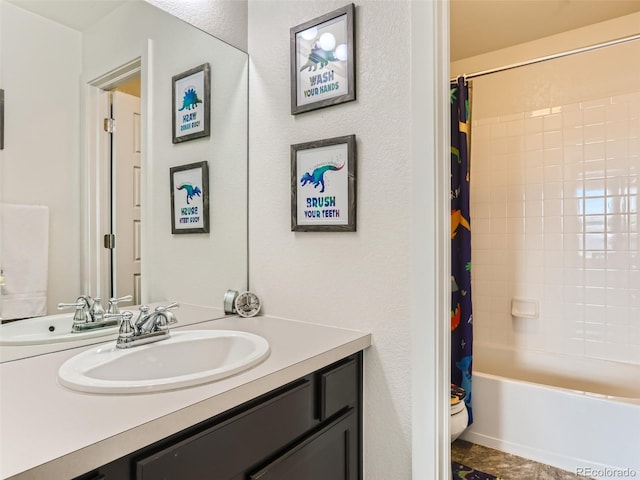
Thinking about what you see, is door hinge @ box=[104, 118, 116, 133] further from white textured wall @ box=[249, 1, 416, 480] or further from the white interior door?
white textured wall @ box=[249, 1, 416, 480]

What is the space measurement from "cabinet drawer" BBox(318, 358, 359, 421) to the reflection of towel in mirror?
0.80 meters

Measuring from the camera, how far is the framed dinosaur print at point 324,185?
4.31 feet

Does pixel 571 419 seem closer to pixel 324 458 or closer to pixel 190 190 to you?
pixel 324 458

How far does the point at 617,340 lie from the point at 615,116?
4.13ft

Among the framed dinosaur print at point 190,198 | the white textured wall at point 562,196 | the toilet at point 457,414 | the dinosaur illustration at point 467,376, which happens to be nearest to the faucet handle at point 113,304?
the framed dinosaur print at point 190,198

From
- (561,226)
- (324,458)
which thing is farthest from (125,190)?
(561,226)

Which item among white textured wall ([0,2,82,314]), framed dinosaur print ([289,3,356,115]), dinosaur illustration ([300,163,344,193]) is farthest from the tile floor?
white textured wall ([0,2,82,314])

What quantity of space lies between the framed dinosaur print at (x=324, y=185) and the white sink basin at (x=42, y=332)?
2.51ft

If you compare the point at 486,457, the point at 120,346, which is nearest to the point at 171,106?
the point at 120,346

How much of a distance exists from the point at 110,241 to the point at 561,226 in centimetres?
239

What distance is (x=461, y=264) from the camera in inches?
76.0

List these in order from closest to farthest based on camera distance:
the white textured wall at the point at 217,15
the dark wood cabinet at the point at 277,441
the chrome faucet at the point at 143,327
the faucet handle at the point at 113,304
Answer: the dark wood cabinet at the point at 277,441
the chrome faucet at the point at 143,327
the faucet handle at the point at 113,304
the white textured wall at the point at 217,15

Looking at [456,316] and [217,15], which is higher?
[217,15]

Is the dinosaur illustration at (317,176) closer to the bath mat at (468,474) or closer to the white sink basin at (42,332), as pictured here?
the white sink basin at (42,332)
